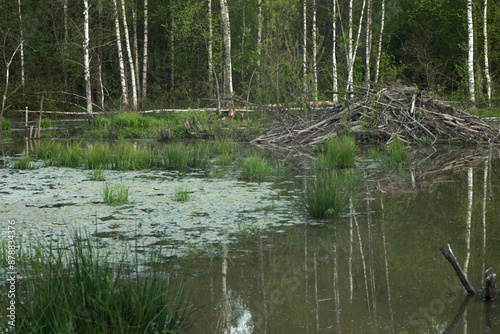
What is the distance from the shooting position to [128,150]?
930cm

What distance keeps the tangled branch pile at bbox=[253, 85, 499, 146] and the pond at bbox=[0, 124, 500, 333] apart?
13.8 feet

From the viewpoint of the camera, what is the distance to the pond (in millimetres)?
3084

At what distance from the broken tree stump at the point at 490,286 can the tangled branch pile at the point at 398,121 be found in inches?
346

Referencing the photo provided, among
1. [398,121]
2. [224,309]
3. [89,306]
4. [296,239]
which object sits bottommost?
[224,309]

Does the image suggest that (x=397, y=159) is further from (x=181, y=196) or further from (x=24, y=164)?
(x=24, y=164)

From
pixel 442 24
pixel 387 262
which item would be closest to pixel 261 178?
pixel 387 262

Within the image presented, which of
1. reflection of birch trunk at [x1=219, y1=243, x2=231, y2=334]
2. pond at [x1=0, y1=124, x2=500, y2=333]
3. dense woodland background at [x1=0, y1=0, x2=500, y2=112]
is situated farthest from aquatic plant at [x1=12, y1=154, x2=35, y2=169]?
dense woodland background at [x1=0, y1=0, x2=500, y2=112]

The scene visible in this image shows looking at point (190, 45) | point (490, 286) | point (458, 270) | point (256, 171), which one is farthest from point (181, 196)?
point (190, 45)

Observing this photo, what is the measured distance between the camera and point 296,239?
4.64m

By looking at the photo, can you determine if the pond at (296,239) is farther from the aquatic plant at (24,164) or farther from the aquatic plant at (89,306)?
the aquatic plant at (24,164)

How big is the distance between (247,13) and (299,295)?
30.4m

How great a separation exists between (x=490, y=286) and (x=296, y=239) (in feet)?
5.93

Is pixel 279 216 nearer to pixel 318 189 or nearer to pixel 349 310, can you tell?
pixel 318 189

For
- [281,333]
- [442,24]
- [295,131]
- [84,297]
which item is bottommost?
[281,333]
